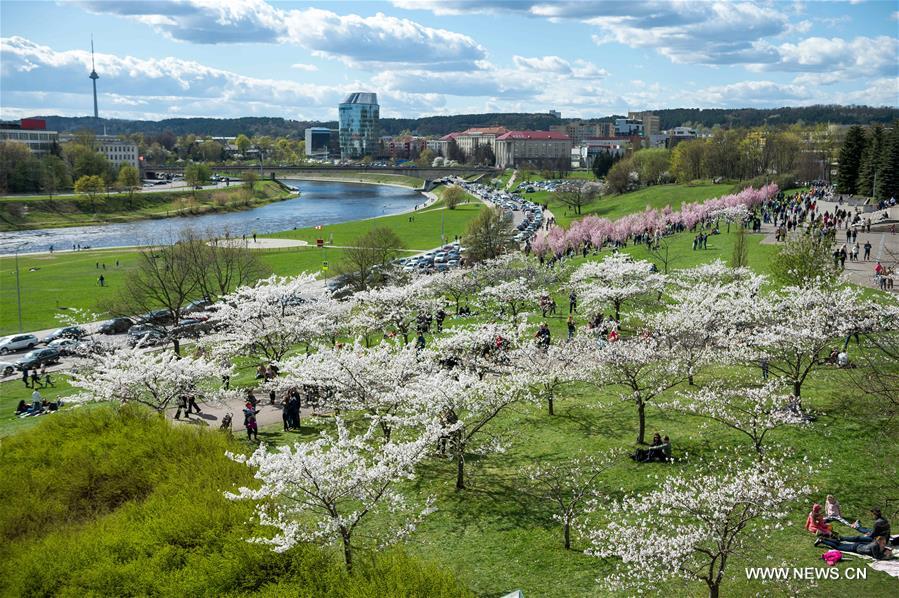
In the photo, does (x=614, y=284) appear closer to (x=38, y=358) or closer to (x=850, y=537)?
(x=850, y=537)

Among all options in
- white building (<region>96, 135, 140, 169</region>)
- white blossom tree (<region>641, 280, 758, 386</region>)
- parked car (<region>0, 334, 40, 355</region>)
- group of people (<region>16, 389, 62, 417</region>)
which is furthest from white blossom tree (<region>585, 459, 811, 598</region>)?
white building (<region>96, 135, 140, 169</region>)

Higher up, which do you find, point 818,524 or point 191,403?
point 818,524

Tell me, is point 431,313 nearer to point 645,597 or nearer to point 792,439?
point 792,439

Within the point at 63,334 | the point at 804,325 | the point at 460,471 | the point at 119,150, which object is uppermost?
the point at 119,150

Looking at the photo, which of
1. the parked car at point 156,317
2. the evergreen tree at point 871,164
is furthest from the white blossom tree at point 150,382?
the evergreen tree at point 871,164

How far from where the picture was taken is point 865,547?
1623cm

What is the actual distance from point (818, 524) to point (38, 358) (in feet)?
127

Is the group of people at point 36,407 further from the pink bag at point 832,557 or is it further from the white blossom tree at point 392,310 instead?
the pink bag at point 832,557

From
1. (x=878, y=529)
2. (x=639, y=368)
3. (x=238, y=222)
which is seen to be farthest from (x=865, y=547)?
(x=238, y=222)

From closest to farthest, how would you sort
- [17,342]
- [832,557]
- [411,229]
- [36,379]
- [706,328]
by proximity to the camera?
[832,557]
[706,328]
[36,379]
[17,342]
[411,229]

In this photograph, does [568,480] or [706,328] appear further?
[706,328]

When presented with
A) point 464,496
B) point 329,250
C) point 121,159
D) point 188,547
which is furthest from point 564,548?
point 121,159

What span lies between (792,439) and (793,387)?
3.70 metres

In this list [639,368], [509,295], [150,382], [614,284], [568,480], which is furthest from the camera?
[509,295]
